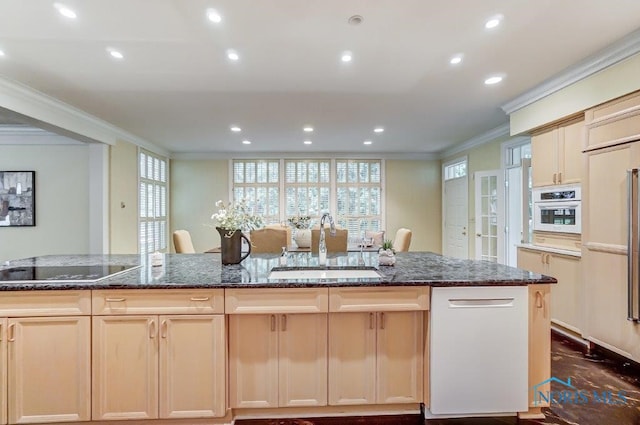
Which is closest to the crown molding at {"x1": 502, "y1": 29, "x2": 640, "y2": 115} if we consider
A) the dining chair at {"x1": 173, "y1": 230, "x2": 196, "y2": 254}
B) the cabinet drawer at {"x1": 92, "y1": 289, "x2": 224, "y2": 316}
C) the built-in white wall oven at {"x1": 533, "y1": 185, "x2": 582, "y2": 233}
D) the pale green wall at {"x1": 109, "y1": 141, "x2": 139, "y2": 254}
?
the built-in white wall oven at {"x1": 533, "y1": 185, "x2": 582, "y2": 233}

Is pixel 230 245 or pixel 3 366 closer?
pixel 3 366

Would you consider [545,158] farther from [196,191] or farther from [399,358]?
[196,191]

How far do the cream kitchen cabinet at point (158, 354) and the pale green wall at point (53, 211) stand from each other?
4084mm

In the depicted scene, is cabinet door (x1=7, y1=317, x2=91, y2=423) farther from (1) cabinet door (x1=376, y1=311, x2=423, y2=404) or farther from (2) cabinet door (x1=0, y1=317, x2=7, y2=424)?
(1) cabinet door (x1=376, y1=311, x2=423, y2=404)

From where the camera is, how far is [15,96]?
3469 millimetres

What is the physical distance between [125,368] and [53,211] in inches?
179

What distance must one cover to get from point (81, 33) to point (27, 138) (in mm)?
3772

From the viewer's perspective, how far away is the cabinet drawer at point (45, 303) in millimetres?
1809

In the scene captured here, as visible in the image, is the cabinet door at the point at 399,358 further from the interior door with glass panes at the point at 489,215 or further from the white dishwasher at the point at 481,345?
the interior door with glass panes at the point at 489,215

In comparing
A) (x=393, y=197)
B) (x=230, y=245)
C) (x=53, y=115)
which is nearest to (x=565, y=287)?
(x=230, y=245)

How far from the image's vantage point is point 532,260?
373 cm

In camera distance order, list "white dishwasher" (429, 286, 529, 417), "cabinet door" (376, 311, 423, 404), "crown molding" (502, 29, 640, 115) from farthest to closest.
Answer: "crown molding" (502, 29, 640, 115)
"cabinet door" (376, 311, 423, 404)
"white dishwasher" (429, 286, 529, 417)

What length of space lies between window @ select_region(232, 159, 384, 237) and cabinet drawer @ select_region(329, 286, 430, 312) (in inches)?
223

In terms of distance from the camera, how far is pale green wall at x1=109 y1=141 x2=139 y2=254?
5.20 meters
